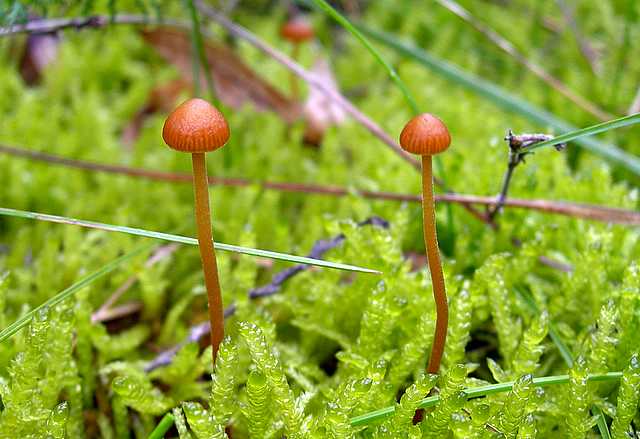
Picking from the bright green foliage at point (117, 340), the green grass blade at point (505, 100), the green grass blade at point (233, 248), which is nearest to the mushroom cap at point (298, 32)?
the green grass blade at point (505, 100)

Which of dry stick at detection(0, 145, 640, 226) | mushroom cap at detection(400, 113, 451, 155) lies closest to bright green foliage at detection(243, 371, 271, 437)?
mushroom cap at detection(400, 113, 451, 155)

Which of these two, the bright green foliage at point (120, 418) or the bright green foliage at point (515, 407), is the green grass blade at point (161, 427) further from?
the bright green foliage at point (515, 407)

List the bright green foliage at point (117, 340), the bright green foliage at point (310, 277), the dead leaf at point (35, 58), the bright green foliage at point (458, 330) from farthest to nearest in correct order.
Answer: the dead leaf at point (35, 58) < the bright green foliage at point (117, 340) < the bright green foliage at point (458, 330) < the bright green foliage at point (310, 277)

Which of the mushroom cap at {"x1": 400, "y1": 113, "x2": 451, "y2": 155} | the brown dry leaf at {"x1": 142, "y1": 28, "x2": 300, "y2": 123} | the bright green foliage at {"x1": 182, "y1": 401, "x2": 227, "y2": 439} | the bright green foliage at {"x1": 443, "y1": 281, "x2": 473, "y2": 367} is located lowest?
the brown dry leaf at {"x1": 142, "y1": 28, "x2": 300, "y2": 123}

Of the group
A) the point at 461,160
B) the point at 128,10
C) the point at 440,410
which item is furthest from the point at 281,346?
the point at 128,10

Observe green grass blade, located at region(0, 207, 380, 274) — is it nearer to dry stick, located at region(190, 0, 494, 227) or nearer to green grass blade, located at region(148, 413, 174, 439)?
green grass blade, located at region(148, 413, 174, 439)
